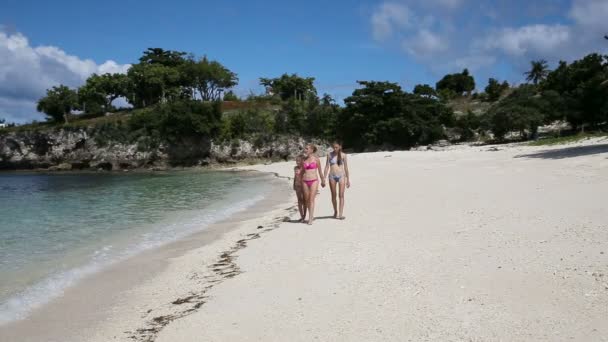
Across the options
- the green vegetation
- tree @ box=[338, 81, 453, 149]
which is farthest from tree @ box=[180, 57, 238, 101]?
tree @ box=[338, 81, 453, 149]

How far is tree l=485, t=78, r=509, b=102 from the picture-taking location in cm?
6506

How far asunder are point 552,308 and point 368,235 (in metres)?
3.71

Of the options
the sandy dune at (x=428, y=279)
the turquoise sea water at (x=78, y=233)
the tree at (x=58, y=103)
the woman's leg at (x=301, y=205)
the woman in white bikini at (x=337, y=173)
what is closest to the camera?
the sandy dune at (x=428, y=279)

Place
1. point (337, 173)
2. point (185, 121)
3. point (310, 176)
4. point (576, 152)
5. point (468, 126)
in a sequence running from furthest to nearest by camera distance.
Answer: point (185, 121)
point (468, 126)
point (576, 152)
point (337, 173)
point (310, 176)

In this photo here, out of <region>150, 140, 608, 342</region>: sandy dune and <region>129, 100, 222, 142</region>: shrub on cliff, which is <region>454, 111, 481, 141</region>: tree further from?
<region>150, 140, 608, 342</region>: sandy dune

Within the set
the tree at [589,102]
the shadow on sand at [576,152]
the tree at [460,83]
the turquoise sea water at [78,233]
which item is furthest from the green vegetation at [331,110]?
the turquoise sea water at [78,233]

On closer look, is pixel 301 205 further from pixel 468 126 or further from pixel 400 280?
pixel 468 126

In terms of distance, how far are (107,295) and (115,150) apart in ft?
171

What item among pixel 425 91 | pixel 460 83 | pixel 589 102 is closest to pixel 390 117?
pixel 425 91

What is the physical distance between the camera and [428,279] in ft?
15.7

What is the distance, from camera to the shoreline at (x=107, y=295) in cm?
454

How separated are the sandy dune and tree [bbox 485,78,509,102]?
61.1 meters

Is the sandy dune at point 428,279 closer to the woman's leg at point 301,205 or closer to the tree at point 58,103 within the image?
the woman's leg at point 301,205

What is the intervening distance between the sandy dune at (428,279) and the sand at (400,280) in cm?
2
